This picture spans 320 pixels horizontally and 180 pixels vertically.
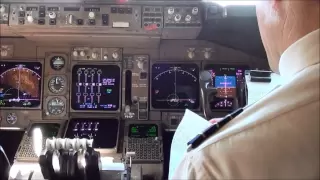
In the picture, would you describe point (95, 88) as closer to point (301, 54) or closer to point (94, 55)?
point (94, 55)

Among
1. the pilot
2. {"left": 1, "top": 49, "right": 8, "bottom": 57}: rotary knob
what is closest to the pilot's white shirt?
the pilot

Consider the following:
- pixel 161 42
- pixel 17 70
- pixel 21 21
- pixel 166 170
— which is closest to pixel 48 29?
pixel 21 21

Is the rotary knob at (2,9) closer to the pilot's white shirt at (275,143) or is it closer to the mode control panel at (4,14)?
the mode control panel at (4,14)

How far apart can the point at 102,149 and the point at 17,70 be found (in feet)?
2.52

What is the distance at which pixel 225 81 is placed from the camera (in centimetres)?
287

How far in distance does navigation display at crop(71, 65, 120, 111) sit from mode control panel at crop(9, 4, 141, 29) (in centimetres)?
→ 42

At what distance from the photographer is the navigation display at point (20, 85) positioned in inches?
112

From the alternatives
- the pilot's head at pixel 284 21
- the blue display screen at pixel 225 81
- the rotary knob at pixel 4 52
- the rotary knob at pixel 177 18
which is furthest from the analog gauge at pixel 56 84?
the pilot's head at pixel 284 21

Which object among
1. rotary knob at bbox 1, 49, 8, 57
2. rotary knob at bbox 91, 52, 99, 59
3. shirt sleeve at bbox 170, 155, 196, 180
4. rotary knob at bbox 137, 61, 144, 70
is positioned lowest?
shirt sleeve at bbox 170, 155, 196, 180

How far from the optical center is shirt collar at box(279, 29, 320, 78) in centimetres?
84

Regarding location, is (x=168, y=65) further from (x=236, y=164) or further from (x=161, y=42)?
(x=236, y=164)

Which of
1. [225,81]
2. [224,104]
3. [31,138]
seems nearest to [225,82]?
[225,81]

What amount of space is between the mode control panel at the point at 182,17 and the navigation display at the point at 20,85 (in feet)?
2.95

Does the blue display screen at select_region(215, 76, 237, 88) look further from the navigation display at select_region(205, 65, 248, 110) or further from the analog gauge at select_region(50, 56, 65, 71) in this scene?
the analog gauge at select_region(50, 56, 65, 71)
